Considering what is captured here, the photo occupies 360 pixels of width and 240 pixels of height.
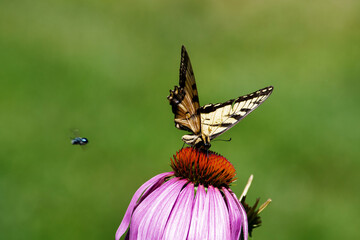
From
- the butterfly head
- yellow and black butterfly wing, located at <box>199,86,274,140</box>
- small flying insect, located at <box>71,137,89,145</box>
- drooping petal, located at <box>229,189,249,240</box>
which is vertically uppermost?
yellow and black butterfly wing, located at <box>199,86,274,140</box>

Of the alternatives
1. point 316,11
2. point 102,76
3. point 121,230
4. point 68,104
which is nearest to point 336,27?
point 316,11

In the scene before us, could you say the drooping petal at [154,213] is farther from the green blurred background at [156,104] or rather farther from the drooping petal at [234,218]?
the green blurred background at [156,104]

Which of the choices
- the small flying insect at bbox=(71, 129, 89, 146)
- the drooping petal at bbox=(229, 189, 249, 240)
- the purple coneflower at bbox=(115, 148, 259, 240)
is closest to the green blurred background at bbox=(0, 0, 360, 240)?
the small flying insect at bbox=(71, 129, 89, 146)

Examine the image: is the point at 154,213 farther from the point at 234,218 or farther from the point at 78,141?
the point at 78,141

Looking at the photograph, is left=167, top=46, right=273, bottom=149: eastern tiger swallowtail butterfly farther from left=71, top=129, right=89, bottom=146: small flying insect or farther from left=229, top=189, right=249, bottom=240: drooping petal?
left=71, top=129, right=89, bottom=146: small flying insect

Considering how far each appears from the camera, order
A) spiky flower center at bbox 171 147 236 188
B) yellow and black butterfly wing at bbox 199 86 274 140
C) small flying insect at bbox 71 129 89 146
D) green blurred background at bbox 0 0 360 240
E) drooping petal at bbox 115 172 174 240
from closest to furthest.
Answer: drooping petal at bbox 115 172 174 240
spiky flower center at bbox 171 147 236 188
yellow and black butterfly wing at bbox 199 86 274 140
small flying insect at bbox 71 129 89 146
green blurred background at bbox 0 0 360 240

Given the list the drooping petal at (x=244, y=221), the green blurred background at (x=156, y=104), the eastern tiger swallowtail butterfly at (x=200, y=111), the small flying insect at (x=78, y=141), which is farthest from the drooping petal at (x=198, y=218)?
the green blurred background at (x=156, y=104)

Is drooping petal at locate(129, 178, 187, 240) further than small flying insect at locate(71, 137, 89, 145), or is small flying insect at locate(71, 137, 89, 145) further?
small flying insect at locate(71, 137, 89, 145)
